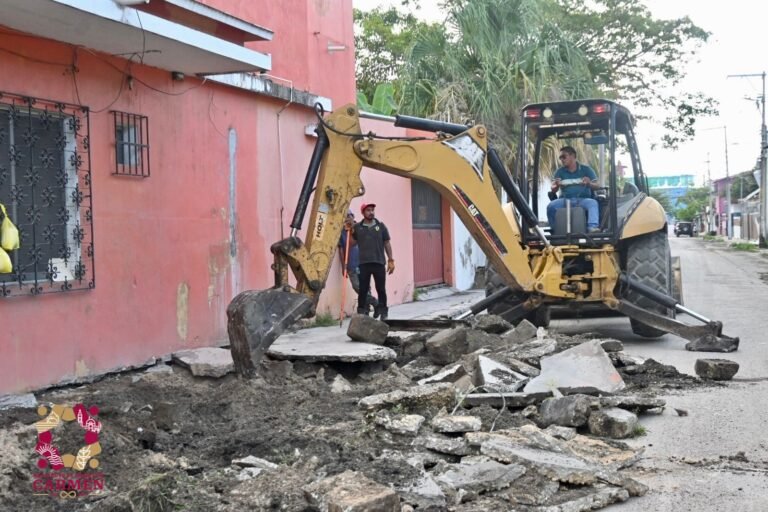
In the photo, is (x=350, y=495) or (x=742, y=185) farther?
(x=742, y=185)

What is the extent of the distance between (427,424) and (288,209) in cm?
603

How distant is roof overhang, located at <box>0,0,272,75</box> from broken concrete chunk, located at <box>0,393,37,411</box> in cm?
309

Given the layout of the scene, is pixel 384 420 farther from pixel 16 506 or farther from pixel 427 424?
pixel 16 506

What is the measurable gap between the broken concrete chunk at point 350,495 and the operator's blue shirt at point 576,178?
7055 mm

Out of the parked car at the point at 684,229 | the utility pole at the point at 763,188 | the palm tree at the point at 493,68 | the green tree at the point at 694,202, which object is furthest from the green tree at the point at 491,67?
the green tree at the point at 694,202

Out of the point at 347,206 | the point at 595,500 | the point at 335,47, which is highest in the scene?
the point at 335,47

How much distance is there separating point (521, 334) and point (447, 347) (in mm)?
1120

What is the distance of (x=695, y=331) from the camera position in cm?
981

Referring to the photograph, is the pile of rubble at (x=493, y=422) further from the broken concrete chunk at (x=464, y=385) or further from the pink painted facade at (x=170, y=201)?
the pink painted facade at (x=170, y=201)

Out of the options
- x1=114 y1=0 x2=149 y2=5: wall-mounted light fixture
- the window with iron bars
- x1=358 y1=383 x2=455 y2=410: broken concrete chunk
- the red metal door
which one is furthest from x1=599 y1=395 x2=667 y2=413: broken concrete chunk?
the red metal door

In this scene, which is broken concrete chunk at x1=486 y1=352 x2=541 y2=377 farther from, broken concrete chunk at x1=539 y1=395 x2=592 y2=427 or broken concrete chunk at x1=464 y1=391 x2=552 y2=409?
broken concrete chunk at x1=539 y1=395 x2=592 y2=427

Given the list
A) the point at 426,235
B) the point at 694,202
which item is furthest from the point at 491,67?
the point at 694,202

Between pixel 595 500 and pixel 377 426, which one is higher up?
pixel 377 426

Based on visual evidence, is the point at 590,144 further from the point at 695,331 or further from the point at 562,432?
the point at 562,432
